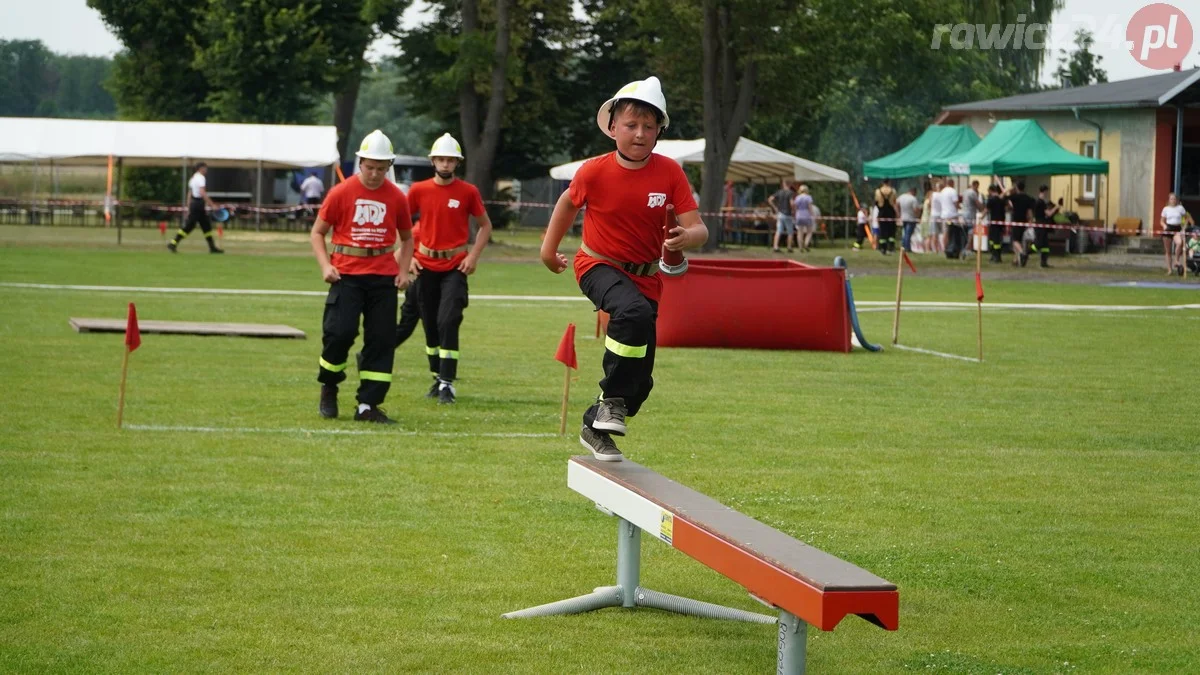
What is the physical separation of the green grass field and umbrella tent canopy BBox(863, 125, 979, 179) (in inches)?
1129

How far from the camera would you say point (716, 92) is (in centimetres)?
4384

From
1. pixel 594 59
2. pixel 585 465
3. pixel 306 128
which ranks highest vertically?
pixel 594 59

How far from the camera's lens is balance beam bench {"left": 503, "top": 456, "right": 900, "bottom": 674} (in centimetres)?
530

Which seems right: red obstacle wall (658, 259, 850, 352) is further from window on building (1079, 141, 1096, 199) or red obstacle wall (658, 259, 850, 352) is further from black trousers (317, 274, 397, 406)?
window on building (1079, 141, 1096, 199)

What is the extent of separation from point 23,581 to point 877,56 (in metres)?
38.4

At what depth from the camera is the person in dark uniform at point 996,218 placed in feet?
142

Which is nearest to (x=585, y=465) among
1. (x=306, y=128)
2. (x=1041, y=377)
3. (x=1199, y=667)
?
(x=1199, y=667)

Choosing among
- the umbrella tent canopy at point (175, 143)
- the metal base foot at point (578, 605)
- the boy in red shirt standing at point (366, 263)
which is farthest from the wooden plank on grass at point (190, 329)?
the umbrella tent canopy at point (175, 143)

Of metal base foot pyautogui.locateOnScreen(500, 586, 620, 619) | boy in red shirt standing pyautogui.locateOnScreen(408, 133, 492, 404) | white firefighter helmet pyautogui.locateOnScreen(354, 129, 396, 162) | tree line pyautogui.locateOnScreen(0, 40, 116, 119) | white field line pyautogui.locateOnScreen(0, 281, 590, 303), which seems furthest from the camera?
tree line pyautogui.locateOnScreen(0, 40, 116, 119)

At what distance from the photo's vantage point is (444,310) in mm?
14484

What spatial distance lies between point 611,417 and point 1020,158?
3686 centimetres

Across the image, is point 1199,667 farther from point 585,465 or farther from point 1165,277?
point 1165,277

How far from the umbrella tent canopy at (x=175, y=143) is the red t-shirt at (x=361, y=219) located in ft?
123

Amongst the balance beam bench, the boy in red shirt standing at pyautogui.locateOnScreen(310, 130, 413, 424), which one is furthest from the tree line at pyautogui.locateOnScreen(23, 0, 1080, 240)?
the balance beam bench
